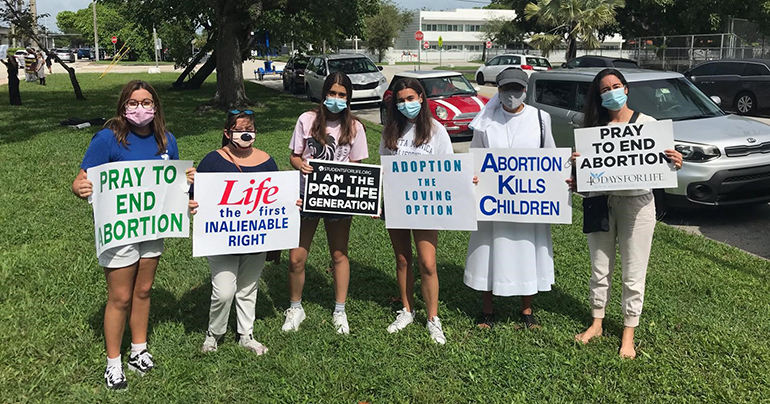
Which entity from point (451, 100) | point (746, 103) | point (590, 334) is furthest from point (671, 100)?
point (746, 103)

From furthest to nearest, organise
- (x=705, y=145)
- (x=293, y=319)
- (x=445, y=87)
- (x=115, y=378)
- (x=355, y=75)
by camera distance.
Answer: (x=355, y=75)
(x=445, y=87)
(x=705, y=145)
(x=293, y=319)
(x=115, y=378)

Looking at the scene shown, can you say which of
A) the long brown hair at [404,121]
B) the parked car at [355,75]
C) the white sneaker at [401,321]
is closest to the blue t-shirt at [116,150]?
the long brown hair at [404,121]

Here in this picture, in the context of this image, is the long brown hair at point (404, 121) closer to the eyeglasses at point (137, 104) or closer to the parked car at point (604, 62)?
the eyeglasses at point (137, 104)

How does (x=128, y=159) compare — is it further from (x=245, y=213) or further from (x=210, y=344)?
(x=210, y=344)

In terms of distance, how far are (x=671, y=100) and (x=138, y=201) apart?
721 centimetres

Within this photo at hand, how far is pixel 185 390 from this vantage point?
3.80 m

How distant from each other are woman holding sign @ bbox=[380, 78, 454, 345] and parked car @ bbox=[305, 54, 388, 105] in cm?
1581

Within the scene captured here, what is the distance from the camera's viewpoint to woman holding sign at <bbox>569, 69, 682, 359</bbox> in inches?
159

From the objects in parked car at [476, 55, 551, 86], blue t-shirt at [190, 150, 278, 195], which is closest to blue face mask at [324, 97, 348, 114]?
blue t-shirt at [190, 150, 278, 195]

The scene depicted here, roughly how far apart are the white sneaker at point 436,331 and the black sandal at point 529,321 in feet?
2.20

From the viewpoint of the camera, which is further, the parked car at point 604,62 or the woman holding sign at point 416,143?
the parked car at point 604,62

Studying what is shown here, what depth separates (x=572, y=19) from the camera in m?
34.8

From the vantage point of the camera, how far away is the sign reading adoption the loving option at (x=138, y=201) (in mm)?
3527

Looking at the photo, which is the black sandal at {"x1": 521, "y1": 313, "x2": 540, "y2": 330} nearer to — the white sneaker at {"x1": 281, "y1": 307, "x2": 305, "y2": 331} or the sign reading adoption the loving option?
the white sneaker at {"x1": 281, "y1": 307, "x2": 305, "y2": 331}
